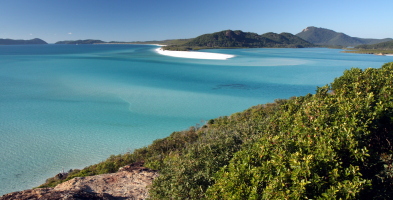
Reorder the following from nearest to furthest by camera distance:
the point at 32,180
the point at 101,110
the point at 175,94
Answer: the point at 32,180 < the point at 101,110 < the point at 175,94

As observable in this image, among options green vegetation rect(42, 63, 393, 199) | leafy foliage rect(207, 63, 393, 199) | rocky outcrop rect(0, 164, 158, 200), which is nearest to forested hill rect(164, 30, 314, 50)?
rocky outcrop rect(0, 164, 158, 200)

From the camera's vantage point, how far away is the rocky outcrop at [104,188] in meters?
5.61

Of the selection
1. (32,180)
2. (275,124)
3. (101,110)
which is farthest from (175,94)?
(275,124)

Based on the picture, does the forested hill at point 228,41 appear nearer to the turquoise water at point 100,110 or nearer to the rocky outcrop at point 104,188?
the turquoise water at point 100,110

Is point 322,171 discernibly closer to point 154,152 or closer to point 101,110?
point 154,152

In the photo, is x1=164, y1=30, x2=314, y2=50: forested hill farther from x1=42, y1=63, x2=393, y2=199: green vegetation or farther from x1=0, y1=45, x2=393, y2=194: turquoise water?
x1=42, y1=63, x2=393, y2=199: green vegetation

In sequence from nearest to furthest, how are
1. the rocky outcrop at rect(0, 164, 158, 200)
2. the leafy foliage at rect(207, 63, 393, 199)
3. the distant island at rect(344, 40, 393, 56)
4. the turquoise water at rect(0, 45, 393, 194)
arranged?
1. the leafy foliage at rect(207, 63, 393, 199)
2. the rocky outcrop at rect(0, 164, 158, 200)
3. the turquoise water at rect(0, 45, 393, 194)
4. the distant island at rect(344, 40, 393, 56)

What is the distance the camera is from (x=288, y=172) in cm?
334

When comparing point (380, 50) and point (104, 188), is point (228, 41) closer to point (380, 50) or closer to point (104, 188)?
point (380, 50)

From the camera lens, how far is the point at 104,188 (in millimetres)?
6848

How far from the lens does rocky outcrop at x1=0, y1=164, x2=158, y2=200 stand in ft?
18.4

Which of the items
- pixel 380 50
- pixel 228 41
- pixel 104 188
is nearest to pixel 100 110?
pixel 104 188

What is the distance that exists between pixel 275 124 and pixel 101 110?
16.7 m

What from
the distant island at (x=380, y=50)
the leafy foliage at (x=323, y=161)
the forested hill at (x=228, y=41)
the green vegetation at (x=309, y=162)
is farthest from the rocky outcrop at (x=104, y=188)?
the forested hill at (x=228, y=41)
